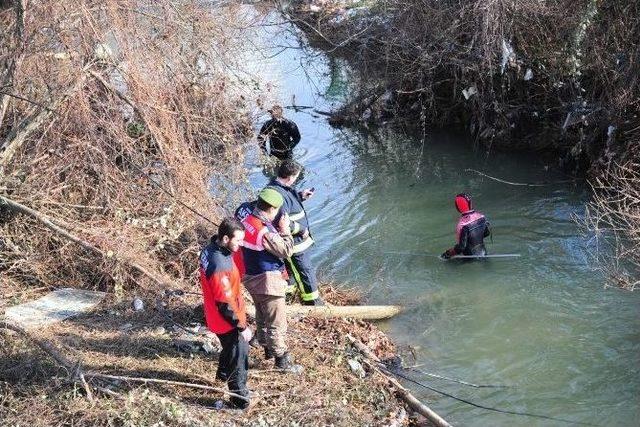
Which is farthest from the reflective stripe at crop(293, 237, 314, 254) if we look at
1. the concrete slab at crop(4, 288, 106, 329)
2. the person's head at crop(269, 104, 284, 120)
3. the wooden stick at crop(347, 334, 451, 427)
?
the person's head at crop(269, 104, 284, 120)

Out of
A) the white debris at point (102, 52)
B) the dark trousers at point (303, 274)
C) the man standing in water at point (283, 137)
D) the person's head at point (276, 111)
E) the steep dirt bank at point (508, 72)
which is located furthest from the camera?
the man standing in water at point (283, 137)

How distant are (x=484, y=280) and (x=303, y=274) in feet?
11.1

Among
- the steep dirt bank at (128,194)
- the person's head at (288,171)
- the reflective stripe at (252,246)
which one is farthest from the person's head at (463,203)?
the reflective stripe at (252,246)

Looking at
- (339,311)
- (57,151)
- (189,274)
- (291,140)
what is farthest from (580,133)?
(57,151)

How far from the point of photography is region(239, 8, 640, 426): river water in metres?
7.78

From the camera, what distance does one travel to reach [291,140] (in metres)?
15.3

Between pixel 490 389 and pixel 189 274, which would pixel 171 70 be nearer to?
pixel 189 274

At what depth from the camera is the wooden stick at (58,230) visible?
8727 millimetres

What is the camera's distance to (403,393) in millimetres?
7211

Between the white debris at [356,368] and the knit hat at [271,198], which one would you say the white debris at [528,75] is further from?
the knit hat at [271,198]

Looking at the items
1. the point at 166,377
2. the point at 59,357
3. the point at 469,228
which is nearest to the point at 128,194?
the point at 59,357

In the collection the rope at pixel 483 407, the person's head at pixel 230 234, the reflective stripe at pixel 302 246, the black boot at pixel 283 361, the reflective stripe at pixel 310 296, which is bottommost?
the rope at pixel 483 407

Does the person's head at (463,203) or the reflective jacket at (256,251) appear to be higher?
the reflective jacket at (256,251)

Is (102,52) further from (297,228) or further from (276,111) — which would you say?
(276,111)
